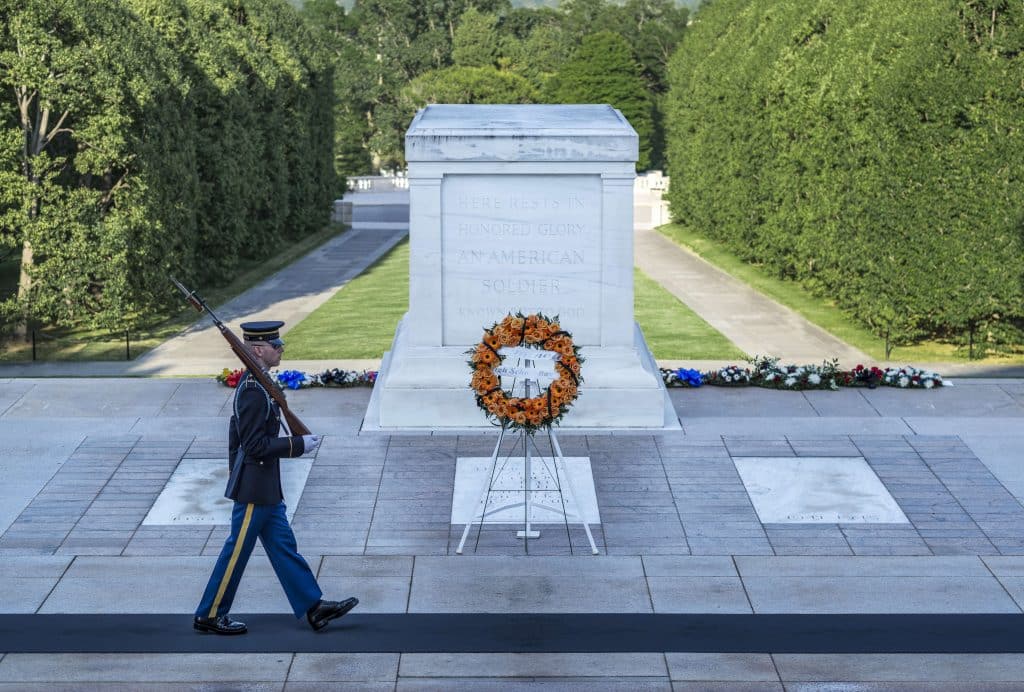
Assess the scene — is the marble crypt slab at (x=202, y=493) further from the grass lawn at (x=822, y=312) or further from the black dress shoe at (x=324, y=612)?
the grass lawn at (x=822, y=312)

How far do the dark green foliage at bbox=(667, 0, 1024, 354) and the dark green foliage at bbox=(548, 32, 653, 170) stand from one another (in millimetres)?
37374

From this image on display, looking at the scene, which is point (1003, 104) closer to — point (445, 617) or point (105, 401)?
point (105, 401)

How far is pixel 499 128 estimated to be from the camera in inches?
504

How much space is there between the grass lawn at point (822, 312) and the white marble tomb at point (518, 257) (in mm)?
9463

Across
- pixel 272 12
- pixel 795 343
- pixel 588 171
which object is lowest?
pixel 795 343

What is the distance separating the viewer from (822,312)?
1019 inches

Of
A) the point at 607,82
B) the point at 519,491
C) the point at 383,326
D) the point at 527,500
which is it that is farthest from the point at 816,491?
the point at 607,82

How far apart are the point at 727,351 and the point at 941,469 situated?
9694 mm

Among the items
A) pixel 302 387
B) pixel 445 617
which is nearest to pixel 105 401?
pixel 302 387

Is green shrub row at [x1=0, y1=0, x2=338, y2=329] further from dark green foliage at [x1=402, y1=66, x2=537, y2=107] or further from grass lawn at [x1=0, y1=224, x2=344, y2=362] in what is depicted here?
dark green foliage at [x1=402, y1=66, x2=537, y2=107]

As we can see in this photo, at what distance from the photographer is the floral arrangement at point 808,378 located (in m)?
14.7

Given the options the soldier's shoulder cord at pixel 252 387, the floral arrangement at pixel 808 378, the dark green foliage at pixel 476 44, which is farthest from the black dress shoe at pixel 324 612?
the dark green foliage at pixel 476 44

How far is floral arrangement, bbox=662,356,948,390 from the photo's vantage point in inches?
580

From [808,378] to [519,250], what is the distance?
149 inches
